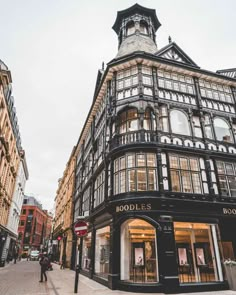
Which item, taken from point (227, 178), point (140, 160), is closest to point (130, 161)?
point (140, 160)

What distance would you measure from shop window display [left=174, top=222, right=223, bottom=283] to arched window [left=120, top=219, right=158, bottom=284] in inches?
55.5

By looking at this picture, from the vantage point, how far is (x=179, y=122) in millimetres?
15297

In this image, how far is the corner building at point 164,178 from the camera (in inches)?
460

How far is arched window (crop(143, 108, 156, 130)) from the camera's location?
14.4 meters

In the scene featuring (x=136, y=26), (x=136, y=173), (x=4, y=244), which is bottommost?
(x=4, y=244)

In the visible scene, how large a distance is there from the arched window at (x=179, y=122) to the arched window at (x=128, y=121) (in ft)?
8.34

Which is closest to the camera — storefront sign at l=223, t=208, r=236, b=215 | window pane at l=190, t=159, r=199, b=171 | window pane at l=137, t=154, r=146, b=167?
window pane at l=137, t=154, r=146, b=167

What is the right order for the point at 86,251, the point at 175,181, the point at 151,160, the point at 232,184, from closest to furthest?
1. the point at 175,181
2. the point at 151,160
3. the point at 232,184
4. the point at 86,251

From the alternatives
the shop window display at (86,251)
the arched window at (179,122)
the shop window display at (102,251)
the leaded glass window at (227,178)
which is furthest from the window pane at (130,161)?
the shop window display at (86,251)

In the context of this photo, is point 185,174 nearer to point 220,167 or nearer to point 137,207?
point 220,167

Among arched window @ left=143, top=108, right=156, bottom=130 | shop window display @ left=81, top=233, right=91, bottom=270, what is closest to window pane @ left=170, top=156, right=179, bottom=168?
arched window @ left=143, top=108, right=156, bottom=130

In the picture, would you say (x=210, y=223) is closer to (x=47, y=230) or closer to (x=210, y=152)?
(x=210, y=152)

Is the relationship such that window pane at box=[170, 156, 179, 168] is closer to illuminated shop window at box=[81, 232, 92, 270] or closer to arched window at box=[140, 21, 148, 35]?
illuminated shop window at box=[81, 232, 92, 270]

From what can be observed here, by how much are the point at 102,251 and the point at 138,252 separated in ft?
12.9
